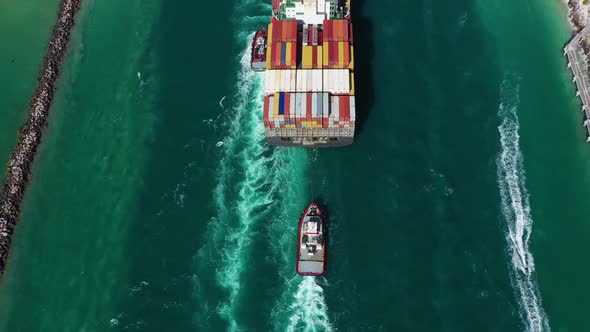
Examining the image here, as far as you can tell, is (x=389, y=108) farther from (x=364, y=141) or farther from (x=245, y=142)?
(x=245, y=142)

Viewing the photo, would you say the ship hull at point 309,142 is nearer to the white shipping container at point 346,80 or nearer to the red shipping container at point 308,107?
the red shipping container at point 308,107

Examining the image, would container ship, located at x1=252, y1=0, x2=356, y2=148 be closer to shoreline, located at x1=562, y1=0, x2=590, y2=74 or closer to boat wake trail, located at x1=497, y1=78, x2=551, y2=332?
boat wake trail, located at x1=497, y1=78, x2=551, y2=332

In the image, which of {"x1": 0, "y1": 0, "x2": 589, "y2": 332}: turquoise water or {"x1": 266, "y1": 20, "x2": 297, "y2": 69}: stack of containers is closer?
{"x1": 0, "y1": 0, "x2": 589, "y2": 332}: turquoise water

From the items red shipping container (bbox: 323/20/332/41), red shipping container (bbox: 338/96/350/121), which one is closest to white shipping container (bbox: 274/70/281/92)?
red shipping container (bbox: 338/96/350/121)

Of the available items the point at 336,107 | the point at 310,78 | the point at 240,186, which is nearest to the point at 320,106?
the point at 336,107

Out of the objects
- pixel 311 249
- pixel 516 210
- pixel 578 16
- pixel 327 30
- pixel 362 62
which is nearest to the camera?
pixel 311 249

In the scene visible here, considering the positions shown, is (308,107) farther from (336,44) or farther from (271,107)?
(336,44)
